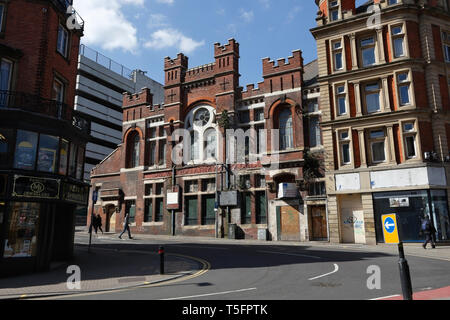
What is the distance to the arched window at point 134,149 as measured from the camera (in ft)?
118

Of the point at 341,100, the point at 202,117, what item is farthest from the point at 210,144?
the point at 341,100

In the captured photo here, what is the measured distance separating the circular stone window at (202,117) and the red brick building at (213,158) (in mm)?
97

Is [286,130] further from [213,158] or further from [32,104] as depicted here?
[32,104]

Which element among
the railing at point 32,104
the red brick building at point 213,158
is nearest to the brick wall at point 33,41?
the railing at point 32,104

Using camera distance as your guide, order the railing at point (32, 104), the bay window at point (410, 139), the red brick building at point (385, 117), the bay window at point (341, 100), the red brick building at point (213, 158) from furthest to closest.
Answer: the red brick building at point (213, 158), the bay window at point (341, 100), the bay window at point (410, 139), the red brick building at point (385, 117), the railing at point (32, 104)

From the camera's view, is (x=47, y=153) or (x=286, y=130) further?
(x=286, y=130)

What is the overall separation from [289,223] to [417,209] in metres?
8.79

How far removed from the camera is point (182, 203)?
31641 millimetres

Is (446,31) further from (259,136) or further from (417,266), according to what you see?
(417,266)

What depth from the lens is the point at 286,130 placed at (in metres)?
28.3

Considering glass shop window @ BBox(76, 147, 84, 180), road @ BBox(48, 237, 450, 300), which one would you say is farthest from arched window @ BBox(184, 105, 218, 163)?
road @ BBox(48, 237, 450, 300)

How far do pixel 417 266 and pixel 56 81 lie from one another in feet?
54.8

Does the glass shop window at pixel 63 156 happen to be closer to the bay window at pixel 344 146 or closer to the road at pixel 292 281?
the road at pixel 292 281

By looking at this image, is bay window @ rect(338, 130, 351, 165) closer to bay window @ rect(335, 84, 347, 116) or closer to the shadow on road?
bay window @ rect(335, 84, 347, 116)
